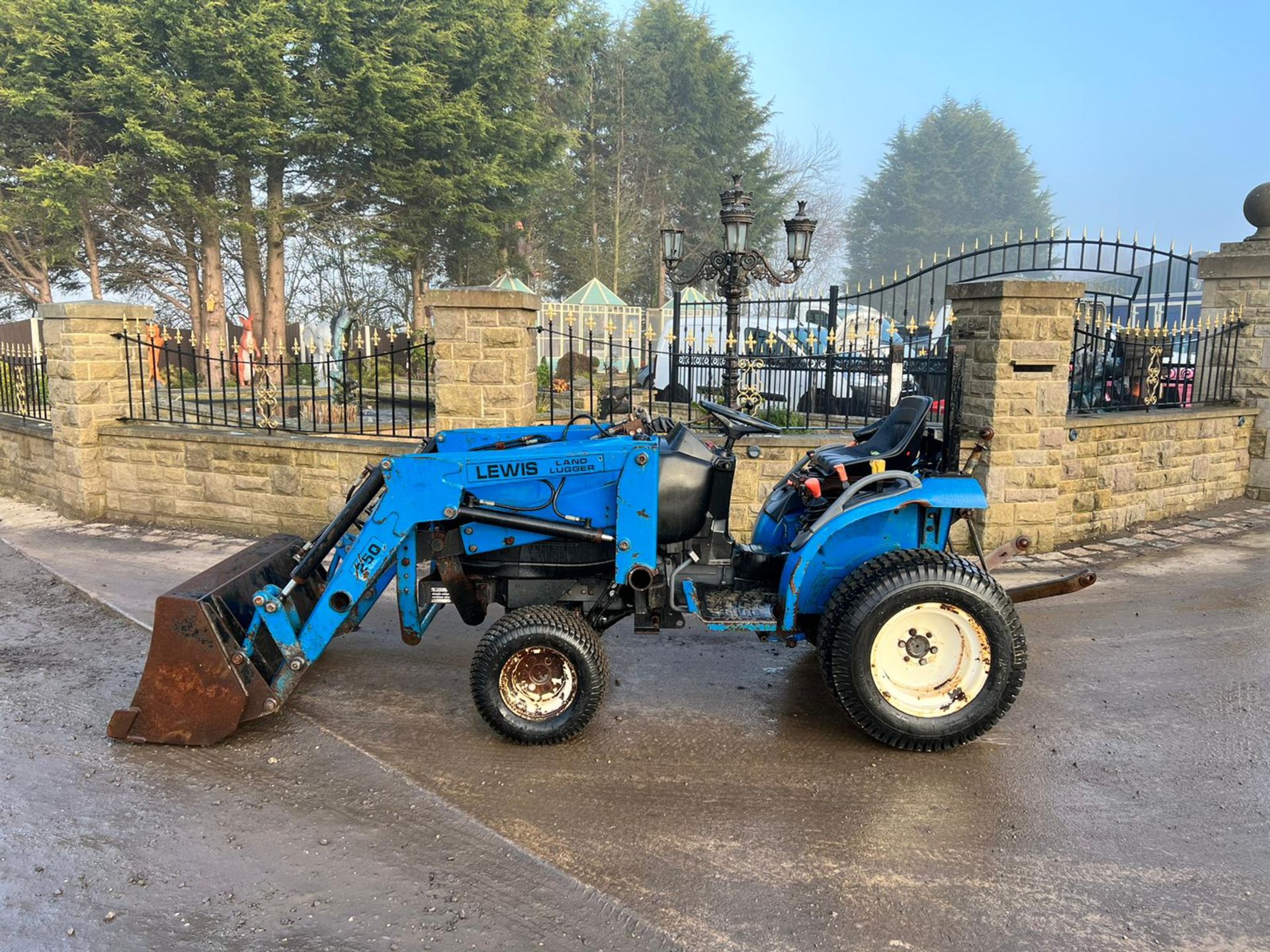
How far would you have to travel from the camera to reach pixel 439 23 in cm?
2300

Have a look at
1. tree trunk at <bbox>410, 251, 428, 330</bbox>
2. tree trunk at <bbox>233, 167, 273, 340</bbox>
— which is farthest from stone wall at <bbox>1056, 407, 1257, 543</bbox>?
tree trunk at <bbox>233, 167, 273, 340</bbox>

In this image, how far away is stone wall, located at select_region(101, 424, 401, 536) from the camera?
736 cm

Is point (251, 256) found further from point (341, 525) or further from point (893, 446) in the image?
point (893, 446)

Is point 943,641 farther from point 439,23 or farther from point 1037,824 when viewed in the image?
point 439,23

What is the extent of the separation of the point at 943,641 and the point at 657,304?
31485 mm

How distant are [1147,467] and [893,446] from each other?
5188 mm

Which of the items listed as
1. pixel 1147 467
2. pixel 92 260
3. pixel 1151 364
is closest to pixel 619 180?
pixel 92 260

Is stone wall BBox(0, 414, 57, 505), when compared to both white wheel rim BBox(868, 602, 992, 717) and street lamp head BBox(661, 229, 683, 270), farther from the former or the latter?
white wheel rim BBox(868, 602, 992, 717)

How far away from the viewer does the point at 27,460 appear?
29.8ft

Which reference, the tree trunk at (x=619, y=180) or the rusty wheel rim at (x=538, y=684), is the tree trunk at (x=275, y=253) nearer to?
the tree trunk at (x=619, y=180)

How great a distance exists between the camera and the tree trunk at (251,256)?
20891mm

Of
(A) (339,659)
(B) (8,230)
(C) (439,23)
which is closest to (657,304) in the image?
(C) (439,23)

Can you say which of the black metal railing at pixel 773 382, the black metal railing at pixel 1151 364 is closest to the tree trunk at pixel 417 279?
the black metal railing at pixel 773 382

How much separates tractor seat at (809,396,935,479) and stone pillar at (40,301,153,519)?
661 cm
